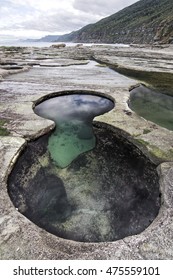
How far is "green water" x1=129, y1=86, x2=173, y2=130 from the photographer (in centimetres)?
2064

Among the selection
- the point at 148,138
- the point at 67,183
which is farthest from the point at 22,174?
the point at 148,138

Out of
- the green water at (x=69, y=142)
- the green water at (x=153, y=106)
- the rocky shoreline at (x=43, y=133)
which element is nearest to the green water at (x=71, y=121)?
the green water at (x=69, y=142)

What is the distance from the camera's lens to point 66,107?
23.0 metres

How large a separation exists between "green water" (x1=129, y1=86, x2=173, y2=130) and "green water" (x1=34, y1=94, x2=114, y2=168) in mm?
3037

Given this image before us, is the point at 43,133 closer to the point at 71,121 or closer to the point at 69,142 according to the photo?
the point at 69,142

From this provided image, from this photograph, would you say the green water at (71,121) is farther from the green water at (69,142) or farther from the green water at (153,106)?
the green water at (153,106)

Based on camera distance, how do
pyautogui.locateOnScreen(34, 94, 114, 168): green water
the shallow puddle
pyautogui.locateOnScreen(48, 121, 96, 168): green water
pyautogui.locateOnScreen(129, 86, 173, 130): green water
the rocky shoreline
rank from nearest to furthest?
1. the rocky shoreline
2. the shallow puddle
3. pyautogui.locateOnScreen(48, 121, 96, 168): green water
4. pyautogui.locateOnScreen(34, 94, 114, 168): green water
5. pyautogui.locateOnScreen(129, 86, 173, 130): green water

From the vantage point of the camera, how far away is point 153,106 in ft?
79.5

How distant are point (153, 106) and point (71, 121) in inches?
365

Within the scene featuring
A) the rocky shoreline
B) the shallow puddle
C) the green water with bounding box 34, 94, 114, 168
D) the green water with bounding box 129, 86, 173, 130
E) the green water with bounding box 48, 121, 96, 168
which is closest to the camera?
the rocky shoreline

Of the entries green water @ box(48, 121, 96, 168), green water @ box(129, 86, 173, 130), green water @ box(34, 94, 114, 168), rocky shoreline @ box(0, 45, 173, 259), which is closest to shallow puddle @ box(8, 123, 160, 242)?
green water @ box(48, 121, 96, 168)

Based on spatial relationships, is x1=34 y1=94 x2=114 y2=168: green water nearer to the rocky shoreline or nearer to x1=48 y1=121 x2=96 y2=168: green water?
x1=48 y1=121 x2=96 y2=168: green water
